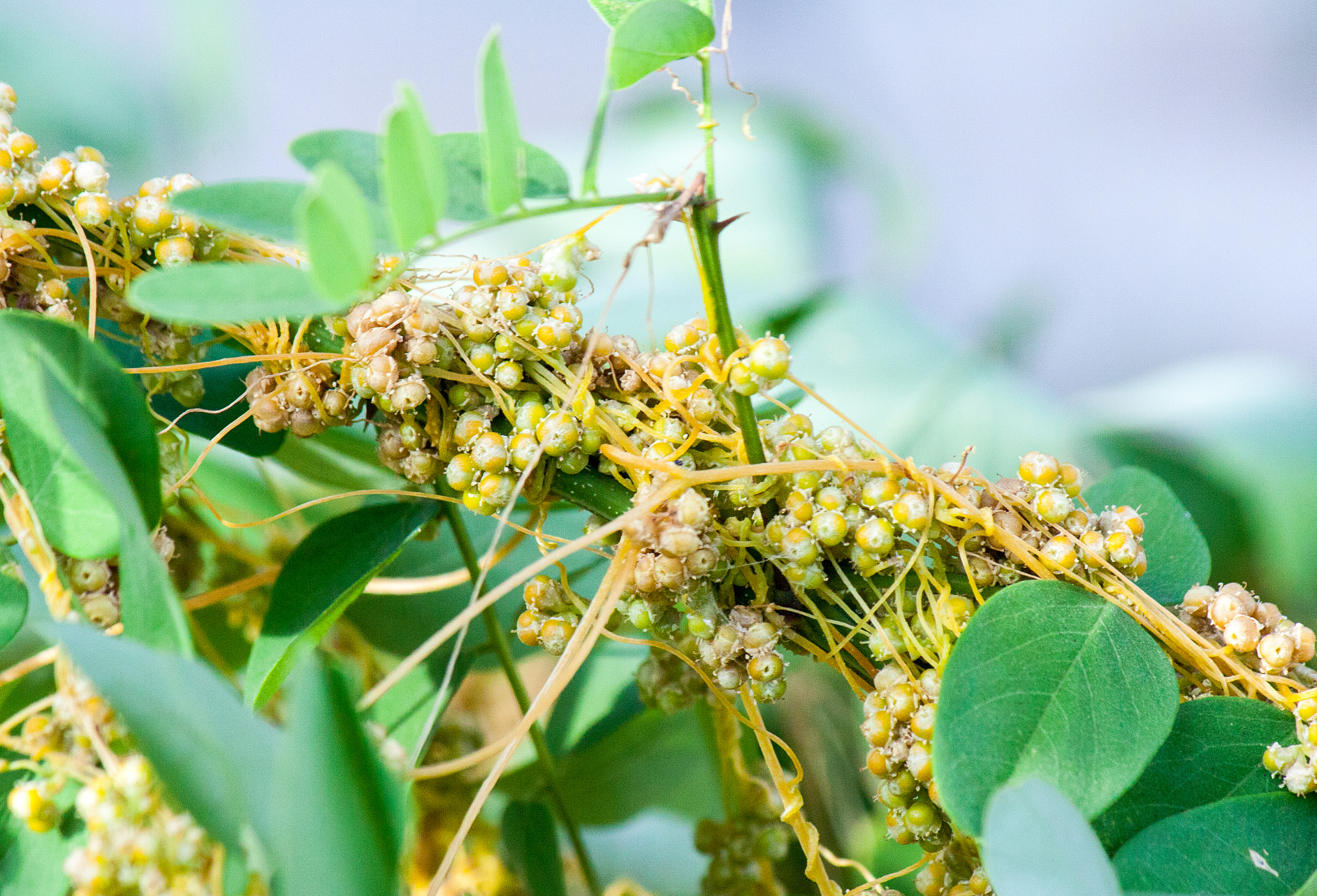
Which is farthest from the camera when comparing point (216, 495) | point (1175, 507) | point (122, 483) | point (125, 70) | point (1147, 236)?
point (1147, 236)

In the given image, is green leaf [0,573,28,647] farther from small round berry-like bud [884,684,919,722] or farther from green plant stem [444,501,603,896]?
small round berry-like bud [884,684,919,722]

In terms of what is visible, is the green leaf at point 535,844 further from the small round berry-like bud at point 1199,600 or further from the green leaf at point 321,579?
the small round berry-like bud at point 1199,600

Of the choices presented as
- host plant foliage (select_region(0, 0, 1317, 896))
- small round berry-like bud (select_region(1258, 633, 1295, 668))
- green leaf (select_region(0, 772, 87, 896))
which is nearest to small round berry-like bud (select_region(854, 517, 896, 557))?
host plant foliage (select_region(0, 0, 1317, 896))

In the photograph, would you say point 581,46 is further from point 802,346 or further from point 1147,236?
point 802,346

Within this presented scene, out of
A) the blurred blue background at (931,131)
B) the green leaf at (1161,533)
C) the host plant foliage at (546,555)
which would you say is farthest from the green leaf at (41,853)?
the blurred blue background at (931,131)

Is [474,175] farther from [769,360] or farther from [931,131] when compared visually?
[931,131]

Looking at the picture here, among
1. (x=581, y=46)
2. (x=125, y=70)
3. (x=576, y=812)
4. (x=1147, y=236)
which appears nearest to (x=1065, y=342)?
(x=1147, y=236)

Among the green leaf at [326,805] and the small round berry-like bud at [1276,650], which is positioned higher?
the green leaf at [326,805]

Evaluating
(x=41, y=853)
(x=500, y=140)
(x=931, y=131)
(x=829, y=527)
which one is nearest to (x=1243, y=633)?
(x=829, y=527)
